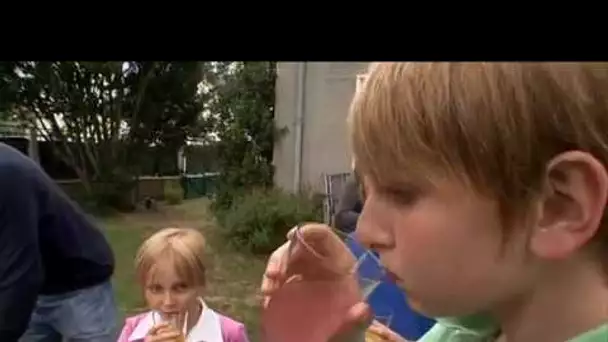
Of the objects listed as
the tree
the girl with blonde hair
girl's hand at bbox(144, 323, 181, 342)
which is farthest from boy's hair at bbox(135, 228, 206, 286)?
the tree

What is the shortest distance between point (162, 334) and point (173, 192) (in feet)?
3.13

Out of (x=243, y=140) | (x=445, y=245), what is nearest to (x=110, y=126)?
(x=243, y=140)

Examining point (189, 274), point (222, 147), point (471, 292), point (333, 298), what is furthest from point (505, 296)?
point (222, 147)

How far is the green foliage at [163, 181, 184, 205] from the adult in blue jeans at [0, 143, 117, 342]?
353 millimetres

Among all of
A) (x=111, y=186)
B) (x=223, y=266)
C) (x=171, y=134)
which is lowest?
(x=223, y=266)

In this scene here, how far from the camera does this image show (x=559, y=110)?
1.29ft

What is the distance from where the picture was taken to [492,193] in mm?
413

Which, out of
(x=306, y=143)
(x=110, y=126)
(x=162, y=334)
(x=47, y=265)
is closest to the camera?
(x=162, y=334)

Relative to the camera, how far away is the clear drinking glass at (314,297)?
0.53 metres

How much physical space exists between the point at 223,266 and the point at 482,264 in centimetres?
148

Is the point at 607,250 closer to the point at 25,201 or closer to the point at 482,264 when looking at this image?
the point at 482,264

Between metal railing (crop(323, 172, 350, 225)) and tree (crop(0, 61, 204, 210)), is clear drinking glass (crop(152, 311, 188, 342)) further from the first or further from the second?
metal railing (crop(323, 172, 350, 225))

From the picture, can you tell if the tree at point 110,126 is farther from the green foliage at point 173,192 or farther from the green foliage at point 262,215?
the green foliage at point 262,215

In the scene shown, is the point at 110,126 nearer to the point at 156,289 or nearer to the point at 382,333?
the point at 156,289
